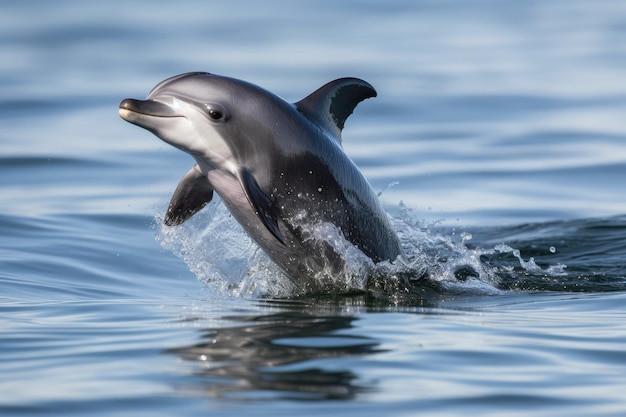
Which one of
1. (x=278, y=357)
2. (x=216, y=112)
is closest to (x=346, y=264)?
(x=216, y=112)

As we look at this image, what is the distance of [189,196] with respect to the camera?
29.6 ft

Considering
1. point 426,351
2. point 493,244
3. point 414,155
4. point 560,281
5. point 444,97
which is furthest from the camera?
point 444,97

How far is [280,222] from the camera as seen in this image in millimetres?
8680

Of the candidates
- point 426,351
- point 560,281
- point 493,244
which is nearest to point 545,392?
point 426,351

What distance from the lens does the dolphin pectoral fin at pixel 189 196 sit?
8.89m

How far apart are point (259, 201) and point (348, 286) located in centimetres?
123

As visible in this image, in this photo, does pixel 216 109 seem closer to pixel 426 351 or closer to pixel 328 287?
pixel 328 287

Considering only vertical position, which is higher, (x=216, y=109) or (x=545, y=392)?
(x=216, y=109)

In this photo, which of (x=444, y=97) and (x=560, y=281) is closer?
(x=560, y=281)

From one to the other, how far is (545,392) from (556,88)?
18163mm

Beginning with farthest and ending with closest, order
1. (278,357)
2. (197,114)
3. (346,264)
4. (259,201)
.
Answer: (346,264) → (197,114) → (259,201) → (278,357)

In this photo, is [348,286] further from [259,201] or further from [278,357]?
[278,357]

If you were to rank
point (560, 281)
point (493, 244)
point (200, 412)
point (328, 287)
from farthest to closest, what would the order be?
point (493, 244) < point (560, 281) < point (328, 287) < point (200, 412)

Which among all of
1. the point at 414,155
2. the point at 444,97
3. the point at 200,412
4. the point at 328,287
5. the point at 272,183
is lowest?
the point at 200,412
